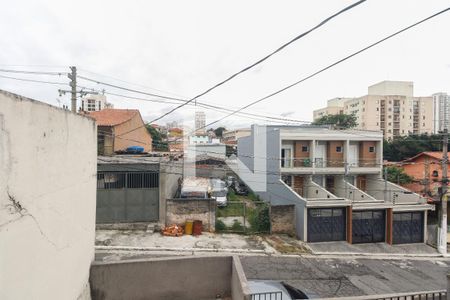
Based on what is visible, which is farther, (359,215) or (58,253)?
(359,215)

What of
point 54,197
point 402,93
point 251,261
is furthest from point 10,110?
point 402,93

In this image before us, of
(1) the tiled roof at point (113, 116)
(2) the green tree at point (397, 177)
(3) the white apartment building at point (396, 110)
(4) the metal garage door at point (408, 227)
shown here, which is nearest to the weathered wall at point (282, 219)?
(4) the metal garage door at point (408, 227)

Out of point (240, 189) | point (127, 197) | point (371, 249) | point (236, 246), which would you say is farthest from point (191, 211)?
point (240, 189)

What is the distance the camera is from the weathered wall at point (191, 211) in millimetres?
13477

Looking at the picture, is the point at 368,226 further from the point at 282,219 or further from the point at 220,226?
the point at 220,226

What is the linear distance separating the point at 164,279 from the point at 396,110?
65.1 meters

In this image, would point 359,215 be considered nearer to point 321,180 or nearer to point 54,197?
point 321,180

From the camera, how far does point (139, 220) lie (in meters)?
13.6

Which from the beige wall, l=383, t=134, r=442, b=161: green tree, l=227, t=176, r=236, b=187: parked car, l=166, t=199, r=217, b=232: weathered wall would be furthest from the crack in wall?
Result: l=383, t=134, r=442, b=161: green tree

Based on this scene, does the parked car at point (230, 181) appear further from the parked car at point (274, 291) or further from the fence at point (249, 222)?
the parked car at point (274, 291)

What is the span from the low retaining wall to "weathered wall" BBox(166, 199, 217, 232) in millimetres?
8423

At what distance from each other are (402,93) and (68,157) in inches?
2756

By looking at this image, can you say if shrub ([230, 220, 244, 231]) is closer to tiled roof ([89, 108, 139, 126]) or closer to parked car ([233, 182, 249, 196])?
parked car ([233, 182, 249, 196])

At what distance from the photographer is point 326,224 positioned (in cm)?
1383
